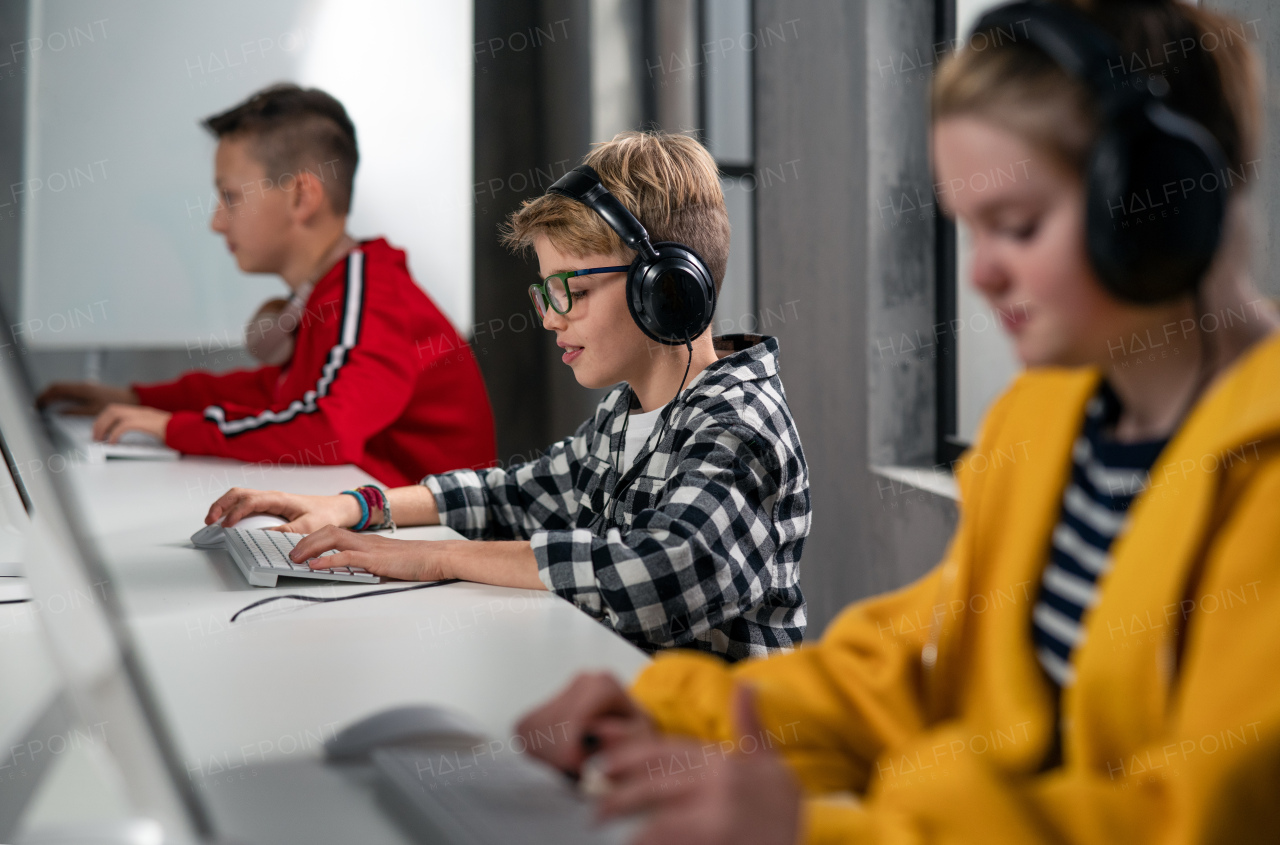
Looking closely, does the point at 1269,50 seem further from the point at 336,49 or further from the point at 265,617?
the point at 336,49

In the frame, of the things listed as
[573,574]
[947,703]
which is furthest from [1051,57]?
[573,574]

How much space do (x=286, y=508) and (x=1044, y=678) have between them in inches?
35.5

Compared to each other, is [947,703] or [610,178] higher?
[610,178]

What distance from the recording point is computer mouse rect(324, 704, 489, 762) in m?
0.56

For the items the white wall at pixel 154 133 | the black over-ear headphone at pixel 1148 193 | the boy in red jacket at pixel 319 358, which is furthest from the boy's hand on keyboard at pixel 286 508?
the white wall at pixel 154 133

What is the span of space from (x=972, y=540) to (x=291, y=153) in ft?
5.86

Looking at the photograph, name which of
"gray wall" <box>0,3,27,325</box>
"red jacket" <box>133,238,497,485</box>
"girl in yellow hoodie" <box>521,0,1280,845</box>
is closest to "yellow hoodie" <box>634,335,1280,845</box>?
"girl in yellow hoodie" <box>521,0,1280,845</box>

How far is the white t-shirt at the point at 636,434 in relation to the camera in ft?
3.65

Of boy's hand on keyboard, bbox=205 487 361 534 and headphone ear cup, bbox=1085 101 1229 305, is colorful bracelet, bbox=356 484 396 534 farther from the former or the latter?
headphone ear cup, bbox=1085 101 1229 305

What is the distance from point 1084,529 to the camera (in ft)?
1.66

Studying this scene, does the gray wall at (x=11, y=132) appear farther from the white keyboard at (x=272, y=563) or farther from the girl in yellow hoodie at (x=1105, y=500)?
the girl in yellow hoodie at (x=1105, y=500)

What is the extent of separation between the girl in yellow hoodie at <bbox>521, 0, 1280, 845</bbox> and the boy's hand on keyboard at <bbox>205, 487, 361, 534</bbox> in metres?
0.70

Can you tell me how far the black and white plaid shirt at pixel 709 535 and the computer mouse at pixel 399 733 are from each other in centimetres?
27

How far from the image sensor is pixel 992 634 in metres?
0.52
